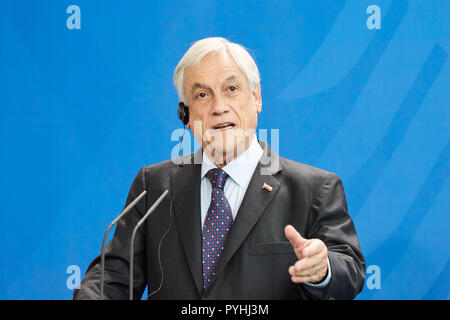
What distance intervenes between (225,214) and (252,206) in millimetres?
95

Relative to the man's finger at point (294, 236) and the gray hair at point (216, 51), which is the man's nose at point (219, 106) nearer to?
the gray hair at point (216, 51)

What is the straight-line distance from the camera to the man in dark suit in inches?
67.3

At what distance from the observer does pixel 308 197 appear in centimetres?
181

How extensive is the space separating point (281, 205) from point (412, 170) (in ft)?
3.79

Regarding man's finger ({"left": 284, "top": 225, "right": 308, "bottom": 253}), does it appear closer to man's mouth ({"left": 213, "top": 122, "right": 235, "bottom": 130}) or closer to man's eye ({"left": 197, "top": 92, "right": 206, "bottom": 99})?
man's mouth ({"left": 213, "top": 122, "right": 235, "bottom": 130})

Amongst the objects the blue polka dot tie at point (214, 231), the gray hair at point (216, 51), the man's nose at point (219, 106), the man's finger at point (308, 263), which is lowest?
the man's finger at point (308, 263)

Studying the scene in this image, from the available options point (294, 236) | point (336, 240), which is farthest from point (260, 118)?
point (294, 236)

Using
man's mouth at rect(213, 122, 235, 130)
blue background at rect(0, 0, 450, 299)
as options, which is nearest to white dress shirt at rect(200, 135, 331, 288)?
man's mouth at rect(213, 122, 235, 130)

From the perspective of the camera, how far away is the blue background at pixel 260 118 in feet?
8.80

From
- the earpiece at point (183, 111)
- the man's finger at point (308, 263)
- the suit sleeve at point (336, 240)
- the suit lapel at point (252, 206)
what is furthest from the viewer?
the earpiece at point (183, 111)

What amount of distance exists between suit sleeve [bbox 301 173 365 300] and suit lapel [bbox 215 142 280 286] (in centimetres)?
16

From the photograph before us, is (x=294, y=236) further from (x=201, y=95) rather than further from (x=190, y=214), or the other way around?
(x=201, y=95)

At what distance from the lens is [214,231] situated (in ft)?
5.83

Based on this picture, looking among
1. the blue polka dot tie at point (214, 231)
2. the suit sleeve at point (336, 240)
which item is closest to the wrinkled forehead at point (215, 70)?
the blue polka dot tie at point (214, 231)
